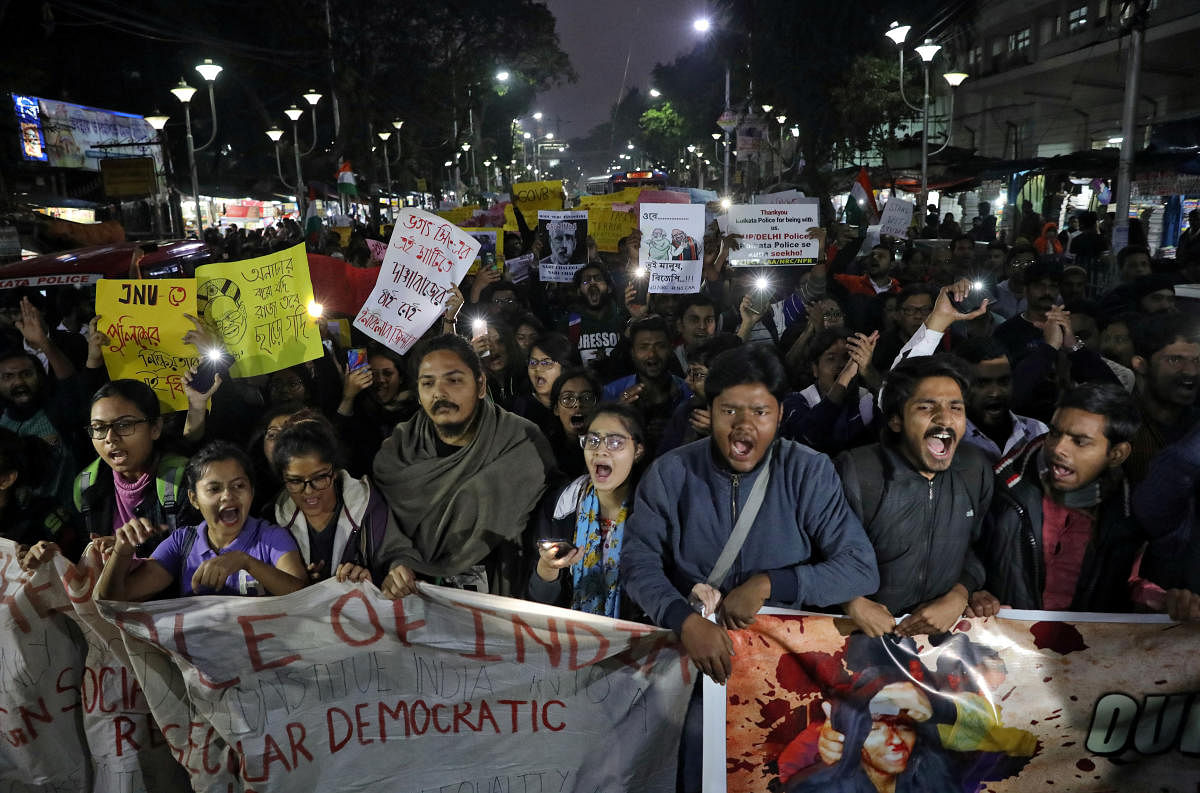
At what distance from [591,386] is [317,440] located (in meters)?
1.37

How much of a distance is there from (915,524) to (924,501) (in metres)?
0.08

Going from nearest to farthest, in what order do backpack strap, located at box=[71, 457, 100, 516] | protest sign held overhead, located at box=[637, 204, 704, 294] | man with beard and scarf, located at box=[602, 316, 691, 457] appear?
backpack strap, located at box=[71, 457, 100, 516], man with beard and scarf, located at box=[602, 316, 691, 457], protest sign held overhead, located at box=[637, 204, 704, 294]

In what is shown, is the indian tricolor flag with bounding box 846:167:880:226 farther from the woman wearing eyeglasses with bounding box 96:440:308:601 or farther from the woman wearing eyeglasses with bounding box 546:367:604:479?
the woman wearing eyeglasses with bounding box 96:440:308:601

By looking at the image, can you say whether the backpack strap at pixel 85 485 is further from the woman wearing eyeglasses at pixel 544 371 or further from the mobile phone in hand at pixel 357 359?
the woman wearing eyeglasses at pixel 544 371

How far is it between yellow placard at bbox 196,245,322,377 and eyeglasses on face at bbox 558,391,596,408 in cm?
136

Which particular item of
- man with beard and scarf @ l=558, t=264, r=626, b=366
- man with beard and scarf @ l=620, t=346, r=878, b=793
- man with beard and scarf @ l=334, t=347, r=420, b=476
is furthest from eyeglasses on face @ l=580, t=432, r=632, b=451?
man with beard and scarf @ l=558, t=264, r=626, b=366

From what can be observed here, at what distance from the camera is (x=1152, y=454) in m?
3.57

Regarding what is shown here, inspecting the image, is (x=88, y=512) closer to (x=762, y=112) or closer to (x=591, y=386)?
(x=591, y=386)

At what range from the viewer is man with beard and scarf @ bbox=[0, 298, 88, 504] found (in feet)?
14.1

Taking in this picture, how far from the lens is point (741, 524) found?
283 centimetres

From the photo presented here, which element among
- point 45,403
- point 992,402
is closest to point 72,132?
point 45,403

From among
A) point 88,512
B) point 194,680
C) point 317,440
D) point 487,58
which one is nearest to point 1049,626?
point 317,440

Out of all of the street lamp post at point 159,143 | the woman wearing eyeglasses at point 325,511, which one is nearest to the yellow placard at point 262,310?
Answer: the woman wearing eyeglasses at point 325,511

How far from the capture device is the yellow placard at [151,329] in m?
4.66
